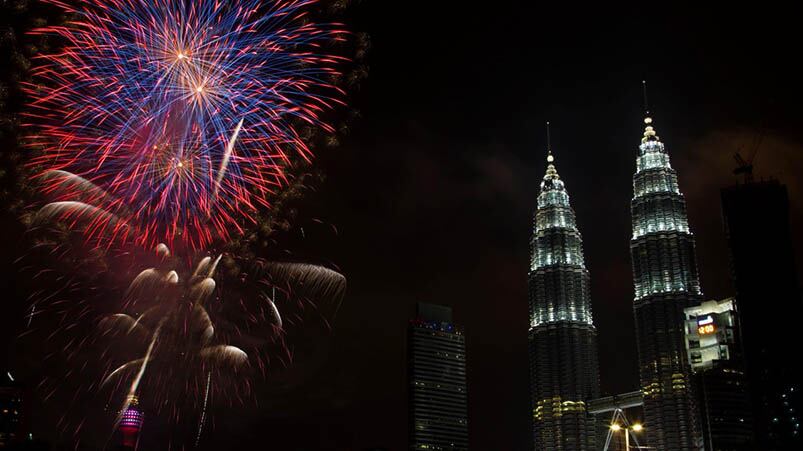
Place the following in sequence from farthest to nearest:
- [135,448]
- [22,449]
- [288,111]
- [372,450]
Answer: [135,448], [372,450], [22,449], [288,111]

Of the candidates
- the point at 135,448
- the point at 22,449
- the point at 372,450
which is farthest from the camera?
the point at 135,448

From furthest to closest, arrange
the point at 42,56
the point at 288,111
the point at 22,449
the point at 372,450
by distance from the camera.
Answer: the point at 372,450
the point at 22,449
the point at 288,111
the point at 42,56

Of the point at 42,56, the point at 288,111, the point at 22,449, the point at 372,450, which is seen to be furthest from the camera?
the point at 372,450

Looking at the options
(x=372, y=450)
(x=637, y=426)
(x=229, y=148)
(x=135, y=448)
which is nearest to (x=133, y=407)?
(x=135, y=448)

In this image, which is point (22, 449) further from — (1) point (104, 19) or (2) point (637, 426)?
(2) point (637, 426)

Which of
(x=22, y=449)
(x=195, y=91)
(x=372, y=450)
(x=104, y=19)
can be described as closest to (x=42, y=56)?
(x=104, y=19)

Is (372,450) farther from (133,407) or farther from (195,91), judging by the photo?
(195,91)

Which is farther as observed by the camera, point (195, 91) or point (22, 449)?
point (22, 449)

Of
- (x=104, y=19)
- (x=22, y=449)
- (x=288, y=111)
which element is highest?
(x=104, y=19)

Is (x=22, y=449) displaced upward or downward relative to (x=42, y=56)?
downward
